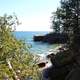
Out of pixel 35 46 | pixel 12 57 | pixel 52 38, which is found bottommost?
pixel 35 46

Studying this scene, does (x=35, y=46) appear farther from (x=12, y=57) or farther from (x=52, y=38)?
(x=12, y=57)

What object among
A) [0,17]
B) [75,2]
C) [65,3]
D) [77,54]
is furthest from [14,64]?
[65,3]

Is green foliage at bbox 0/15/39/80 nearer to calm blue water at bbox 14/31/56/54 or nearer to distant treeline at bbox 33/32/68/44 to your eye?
calm blue water at bbox 14/31/56/54

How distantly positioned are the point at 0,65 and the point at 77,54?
33.5 feet

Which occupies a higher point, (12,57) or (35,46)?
(12,57)

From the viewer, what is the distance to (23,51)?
9297 mm

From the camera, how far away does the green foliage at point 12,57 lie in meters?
8.26

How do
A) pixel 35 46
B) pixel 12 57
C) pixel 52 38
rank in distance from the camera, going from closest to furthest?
pixel 12 57 → pixel 35 46 → pixel 52 38

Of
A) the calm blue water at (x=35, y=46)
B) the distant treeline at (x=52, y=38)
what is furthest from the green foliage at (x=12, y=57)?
the distant treeline at (x=52, y=38)

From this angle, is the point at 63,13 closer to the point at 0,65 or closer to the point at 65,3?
the point at 65,3

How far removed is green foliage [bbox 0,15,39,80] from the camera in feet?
27.1

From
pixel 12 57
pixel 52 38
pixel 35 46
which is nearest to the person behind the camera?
pixel 12 57

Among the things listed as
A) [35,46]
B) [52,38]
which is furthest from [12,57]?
[52,38]

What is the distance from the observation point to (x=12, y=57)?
889cm
